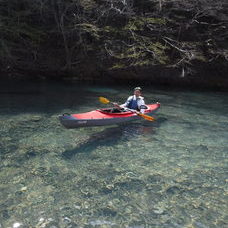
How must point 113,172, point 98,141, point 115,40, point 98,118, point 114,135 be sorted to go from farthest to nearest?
point 115,40 → point 114,135 → point 98,118 → point 98,141 → point 113,172

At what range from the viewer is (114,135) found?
980cm

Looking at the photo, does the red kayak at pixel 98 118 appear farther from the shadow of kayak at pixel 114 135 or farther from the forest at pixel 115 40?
the forest at pixel 115 40

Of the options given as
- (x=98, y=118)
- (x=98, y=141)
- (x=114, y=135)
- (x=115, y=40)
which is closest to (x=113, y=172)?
(x=98, y=141)

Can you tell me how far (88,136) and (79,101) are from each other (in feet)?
19.0

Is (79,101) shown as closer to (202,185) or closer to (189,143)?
(189,143)

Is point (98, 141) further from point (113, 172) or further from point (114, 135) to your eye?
point (113, 172)

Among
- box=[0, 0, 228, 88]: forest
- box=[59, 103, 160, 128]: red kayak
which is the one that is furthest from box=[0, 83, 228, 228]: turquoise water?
box=[0, 0, 228, 88]: forest

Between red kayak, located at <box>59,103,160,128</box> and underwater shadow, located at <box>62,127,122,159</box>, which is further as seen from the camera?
red kayak, located at <box>59,103,160,128</box>

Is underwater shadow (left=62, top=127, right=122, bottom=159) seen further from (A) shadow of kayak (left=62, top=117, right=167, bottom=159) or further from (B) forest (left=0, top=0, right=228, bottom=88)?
(B) forest (left=0, top=0, right=228, bottom=88)

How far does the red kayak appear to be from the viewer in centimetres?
843

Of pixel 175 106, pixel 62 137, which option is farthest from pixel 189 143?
pixel 175 106

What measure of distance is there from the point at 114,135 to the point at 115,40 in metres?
12.4

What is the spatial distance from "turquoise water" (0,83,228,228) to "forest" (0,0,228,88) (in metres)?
8.61

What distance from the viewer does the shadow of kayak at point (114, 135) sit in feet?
27.3
